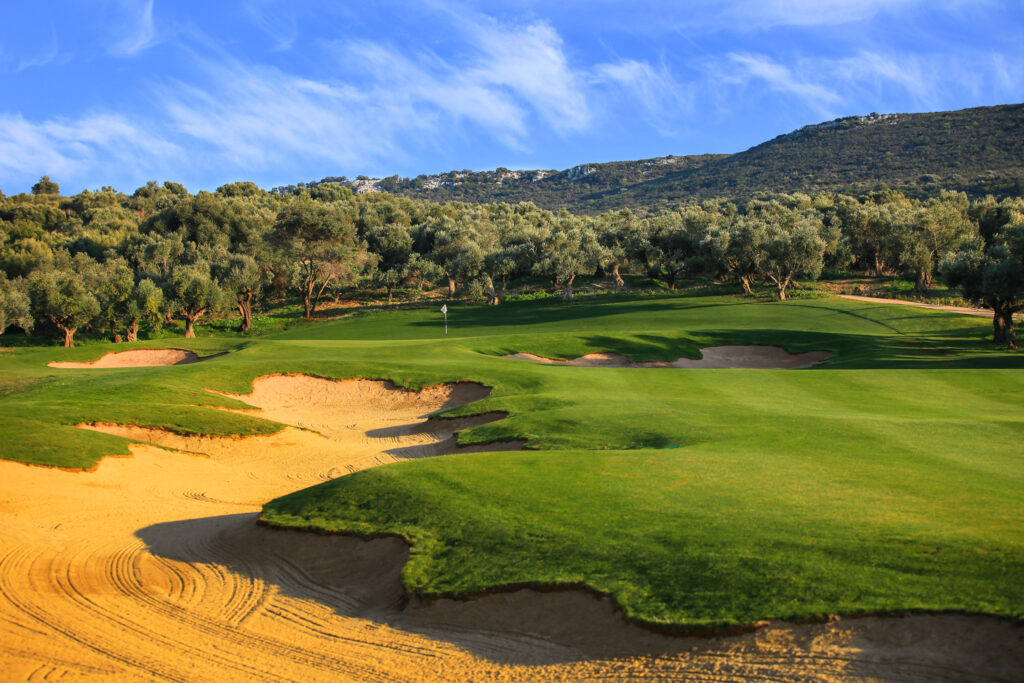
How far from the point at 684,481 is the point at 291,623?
682 cm

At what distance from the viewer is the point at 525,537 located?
31.3 feet

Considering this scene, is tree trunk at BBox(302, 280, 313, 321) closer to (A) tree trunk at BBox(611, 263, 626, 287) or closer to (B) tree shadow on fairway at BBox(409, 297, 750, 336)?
(B) tree shadow on fairway at BBox(409, 297, 750, 336)

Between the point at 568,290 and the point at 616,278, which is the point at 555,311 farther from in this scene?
the point at 616,278

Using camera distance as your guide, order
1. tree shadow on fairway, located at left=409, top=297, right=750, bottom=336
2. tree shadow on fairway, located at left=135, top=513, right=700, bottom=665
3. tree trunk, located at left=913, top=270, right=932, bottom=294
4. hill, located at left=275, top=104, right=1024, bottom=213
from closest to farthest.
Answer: tree shadow on fairway, located at left=135, top=513, right=700, bottom=665, tree shadow on fairway, located at left=409, top=297, right=750, bottom=336, tree trunk, located at left=913, top=270, right=932, bottom=294, hill, located at left=275, top=104, right=1024, bottom=213

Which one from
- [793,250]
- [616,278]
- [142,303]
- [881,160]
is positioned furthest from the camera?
[881,160]

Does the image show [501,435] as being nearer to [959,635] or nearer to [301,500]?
[301,500]

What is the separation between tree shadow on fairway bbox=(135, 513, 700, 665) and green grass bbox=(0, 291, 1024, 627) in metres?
0.26

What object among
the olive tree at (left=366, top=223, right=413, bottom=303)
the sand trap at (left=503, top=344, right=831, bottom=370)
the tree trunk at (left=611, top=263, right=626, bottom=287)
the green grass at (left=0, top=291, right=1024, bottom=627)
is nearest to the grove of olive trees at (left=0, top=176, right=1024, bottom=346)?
the olive tree at (left=366, top=223, right=413, bottom=303)

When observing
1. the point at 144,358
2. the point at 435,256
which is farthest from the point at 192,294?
the point at 435,256

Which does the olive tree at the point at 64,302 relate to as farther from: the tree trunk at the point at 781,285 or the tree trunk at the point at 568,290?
the tree trunk at the point at 781,285

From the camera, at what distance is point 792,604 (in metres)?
7.15

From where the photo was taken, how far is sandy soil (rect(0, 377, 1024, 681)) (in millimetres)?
6613

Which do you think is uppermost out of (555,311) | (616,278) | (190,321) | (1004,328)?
(616,278)

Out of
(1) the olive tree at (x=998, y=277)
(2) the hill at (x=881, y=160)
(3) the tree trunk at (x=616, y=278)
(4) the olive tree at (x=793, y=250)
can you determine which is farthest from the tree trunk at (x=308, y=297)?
(2) the hill at (x=881, y=160)
